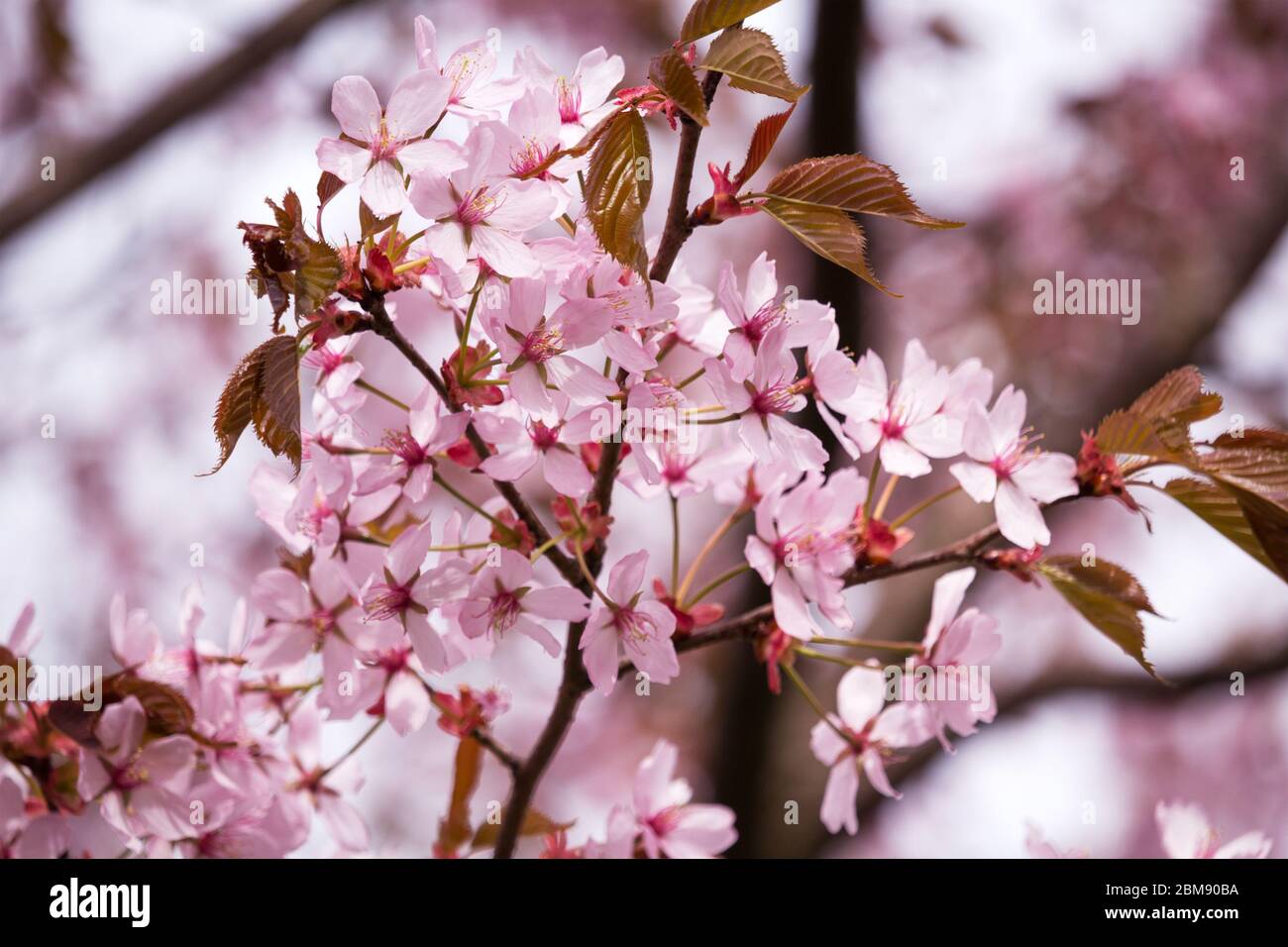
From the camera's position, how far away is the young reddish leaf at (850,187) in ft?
2.05

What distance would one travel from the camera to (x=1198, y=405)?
0.71m

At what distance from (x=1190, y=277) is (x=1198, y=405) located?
76.9 inches

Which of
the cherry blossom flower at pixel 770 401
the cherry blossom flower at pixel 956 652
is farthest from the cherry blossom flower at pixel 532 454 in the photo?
the cherry blossom flower at pixel 956 652

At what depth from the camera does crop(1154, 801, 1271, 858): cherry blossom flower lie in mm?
886

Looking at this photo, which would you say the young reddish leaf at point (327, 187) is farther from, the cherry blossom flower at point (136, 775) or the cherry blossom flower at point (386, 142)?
the cherry blossom flower at point (136, 775)

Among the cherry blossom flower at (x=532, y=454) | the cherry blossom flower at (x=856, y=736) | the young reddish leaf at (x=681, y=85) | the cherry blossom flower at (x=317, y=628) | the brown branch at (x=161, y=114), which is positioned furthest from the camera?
the brown branch at (x=161, y=114)

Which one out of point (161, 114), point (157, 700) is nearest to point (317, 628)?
point (157, 700)

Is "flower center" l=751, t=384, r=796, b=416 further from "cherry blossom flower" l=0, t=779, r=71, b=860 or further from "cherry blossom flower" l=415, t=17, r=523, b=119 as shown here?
"cherry blossom flower" l=0, t=779, r=71, b=860

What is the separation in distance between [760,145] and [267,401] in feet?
1.06

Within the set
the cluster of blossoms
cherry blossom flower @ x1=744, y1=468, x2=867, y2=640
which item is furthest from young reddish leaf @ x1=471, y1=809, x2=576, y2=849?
cherry blossom flower @ x1=744, y1=468, x2=867, y2=640

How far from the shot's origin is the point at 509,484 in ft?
2.32

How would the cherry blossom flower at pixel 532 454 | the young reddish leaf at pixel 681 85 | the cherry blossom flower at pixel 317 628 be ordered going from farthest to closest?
the cherry blossom flower at pixel 317 628
the cherry blossom flower at pixel 532 454
the young reddish leaf at pixel 681 85

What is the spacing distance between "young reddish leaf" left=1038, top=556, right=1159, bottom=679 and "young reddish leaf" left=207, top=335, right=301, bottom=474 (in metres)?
0.52

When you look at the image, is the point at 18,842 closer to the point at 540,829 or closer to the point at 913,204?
the point at 540,829
